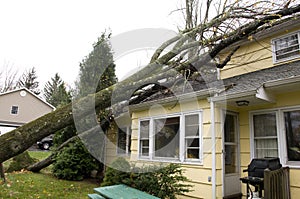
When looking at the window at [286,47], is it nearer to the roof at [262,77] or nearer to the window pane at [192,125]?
the roof at [262,77]

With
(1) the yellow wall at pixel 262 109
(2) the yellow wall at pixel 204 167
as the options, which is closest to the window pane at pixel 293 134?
(1) the yellow wall at pixel 262 109

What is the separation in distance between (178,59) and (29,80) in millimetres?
32655

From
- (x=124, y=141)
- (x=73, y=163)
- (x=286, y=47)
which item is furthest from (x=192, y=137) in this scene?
(x=73, y=163)

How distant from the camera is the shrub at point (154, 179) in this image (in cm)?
471

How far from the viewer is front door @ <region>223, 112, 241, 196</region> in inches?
217

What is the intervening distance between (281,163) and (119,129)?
259 inches

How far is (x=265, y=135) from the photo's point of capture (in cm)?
535

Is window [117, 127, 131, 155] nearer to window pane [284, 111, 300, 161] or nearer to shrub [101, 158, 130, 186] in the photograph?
shrub [101, 158, 130, 186]

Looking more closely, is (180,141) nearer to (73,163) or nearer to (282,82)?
(282,82)

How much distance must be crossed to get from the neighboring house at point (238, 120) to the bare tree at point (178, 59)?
2.18ft

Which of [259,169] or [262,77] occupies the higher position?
[262,77]

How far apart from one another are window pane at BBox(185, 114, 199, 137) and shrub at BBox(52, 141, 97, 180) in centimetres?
487

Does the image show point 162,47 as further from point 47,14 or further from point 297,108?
point 47,14

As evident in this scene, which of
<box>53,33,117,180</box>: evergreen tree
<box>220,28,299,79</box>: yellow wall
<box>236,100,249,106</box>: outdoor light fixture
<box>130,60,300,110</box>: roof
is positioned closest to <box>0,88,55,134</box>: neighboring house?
<box>53,33,117,180</box>: evergreen tree
